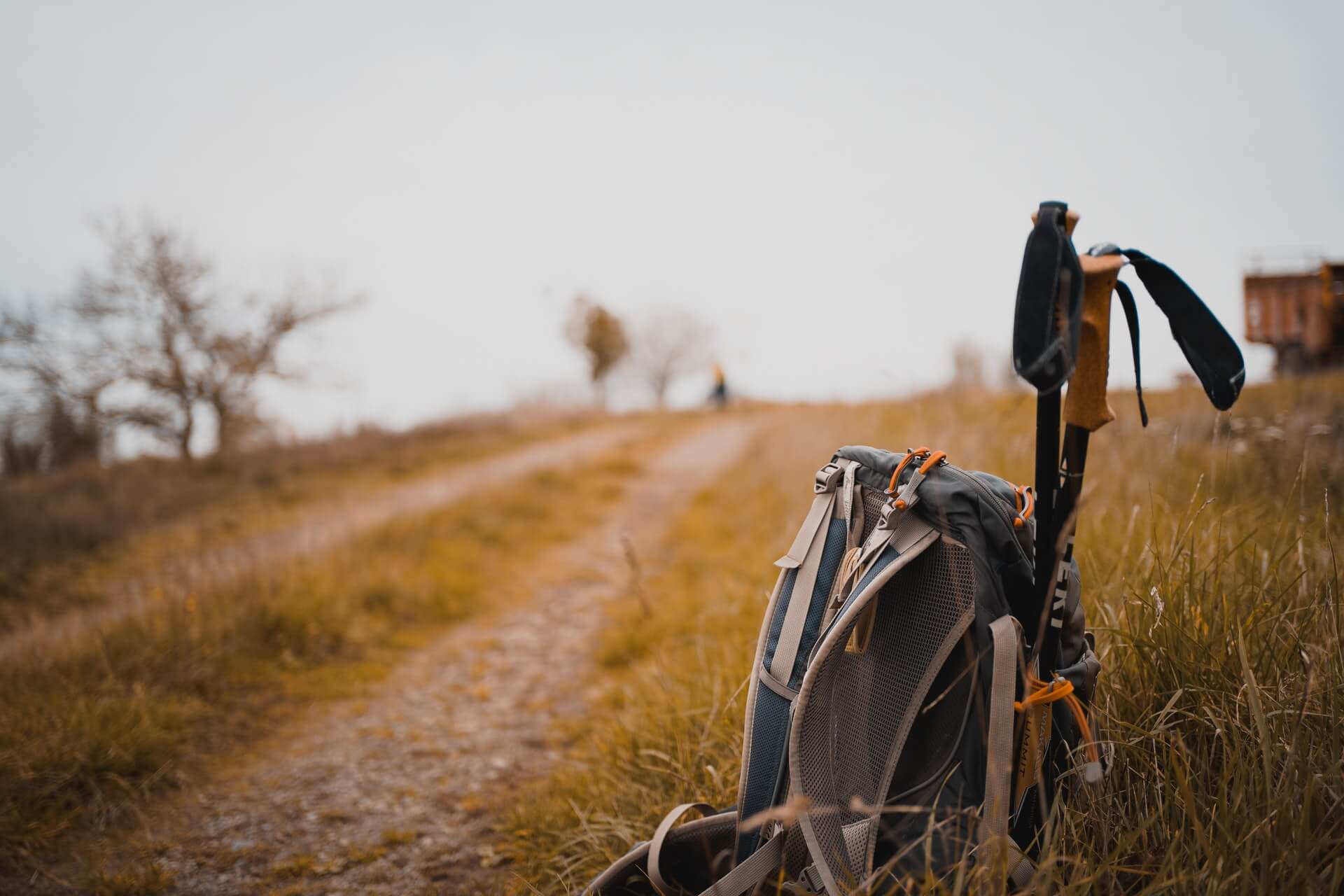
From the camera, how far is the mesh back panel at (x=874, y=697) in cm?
140

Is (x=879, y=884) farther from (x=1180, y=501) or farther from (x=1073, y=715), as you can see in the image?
(x=1180, y=501)

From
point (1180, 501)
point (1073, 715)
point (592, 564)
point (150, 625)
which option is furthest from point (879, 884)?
point (592, 564)

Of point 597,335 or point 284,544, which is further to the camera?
point 597,335

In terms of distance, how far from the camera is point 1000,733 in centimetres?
126

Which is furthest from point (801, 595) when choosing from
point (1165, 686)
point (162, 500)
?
point (162, 500)

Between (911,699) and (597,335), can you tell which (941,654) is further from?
(597,335)

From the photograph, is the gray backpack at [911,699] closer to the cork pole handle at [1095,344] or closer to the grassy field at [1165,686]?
the grassy field at [1165,686]

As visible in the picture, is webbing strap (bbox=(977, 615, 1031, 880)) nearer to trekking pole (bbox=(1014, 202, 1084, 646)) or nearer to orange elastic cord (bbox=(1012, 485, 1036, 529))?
orange elastic cord (bbox=(1012, 485, 1036, 529))

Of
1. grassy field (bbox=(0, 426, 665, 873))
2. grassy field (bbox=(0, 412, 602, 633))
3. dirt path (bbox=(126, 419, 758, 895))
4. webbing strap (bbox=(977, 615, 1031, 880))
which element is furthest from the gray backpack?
grassy field (bbox=(0, 412, 602, 633))

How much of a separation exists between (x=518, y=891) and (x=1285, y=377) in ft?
27.8

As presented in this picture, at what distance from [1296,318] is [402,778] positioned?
995 centimetres

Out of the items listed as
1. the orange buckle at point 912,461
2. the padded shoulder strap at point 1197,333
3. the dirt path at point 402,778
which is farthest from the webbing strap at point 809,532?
the dirt path at point 402,778

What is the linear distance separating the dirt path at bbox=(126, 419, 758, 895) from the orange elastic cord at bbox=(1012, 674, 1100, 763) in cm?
194

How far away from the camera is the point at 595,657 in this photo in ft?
13.9
